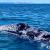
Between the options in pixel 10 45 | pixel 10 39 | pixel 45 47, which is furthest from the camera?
pixel 10 39

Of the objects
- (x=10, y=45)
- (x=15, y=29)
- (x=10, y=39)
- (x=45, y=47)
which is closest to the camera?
(x=45, y=47)

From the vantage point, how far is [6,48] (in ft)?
43.3

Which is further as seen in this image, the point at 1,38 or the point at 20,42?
the point at 1,38

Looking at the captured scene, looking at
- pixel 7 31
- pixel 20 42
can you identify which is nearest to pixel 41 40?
pixel 20 42

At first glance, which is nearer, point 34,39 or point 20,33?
point 34,39

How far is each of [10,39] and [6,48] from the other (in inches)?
66.9

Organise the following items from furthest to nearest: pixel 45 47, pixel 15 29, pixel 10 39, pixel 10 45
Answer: pixel 15 29 → pixel 10 39 → pixel 10 45 → pixel 45 47

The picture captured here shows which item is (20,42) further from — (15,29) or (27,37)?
(15,29)

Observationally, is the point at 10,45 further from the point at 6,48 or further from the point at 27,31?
the point at 27,31

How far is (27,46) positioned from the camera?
13438mm

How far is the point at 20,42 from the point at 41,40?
143 centimetres

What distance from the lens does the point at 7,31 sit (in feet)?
53.8

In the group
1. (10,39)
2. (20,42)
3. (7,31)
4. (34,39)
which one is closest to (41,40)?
(34,39)

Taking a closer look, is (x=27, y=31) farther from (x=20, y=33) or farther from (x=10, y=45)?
(x=10, y=45)
